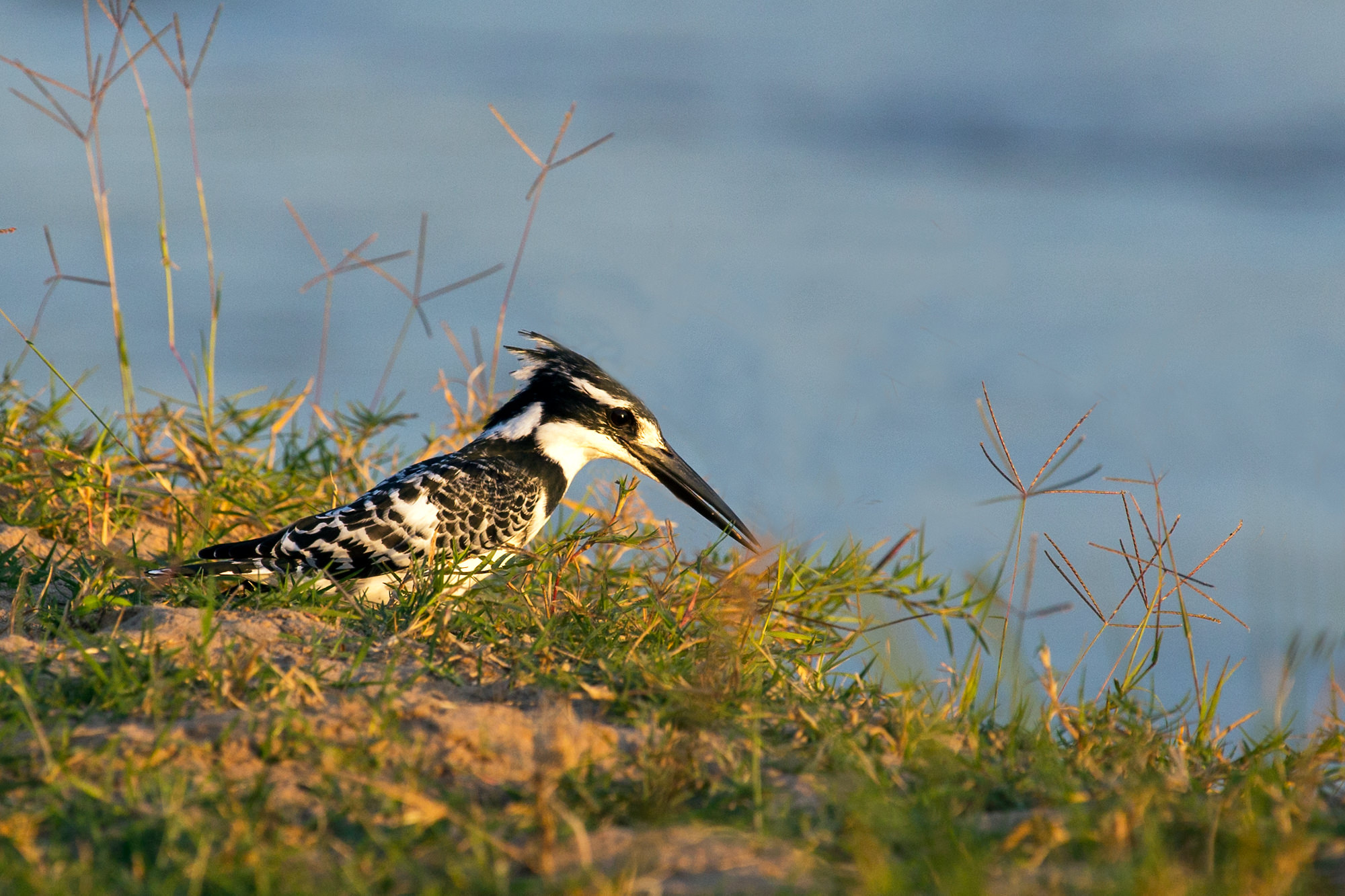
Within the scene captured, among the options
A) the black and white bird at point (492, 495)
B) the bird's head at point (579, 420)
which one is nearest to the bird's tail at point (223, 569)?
the black and white bird at point (492, 495)

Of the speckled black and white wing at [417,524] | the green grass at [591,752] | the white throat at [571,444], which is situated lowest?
the green grass at [591,752]

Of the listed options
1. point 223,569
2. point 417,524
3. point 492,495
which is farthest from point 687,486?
point 223,569

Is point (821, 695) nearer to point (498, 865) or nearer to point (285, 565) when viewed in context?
point (498, 865)

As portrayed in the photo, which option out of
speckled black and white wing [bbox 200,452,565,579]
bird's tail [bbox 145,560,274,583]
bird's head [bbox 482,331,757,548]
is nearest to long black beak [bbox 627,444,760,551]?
bird's head [bbox 482,331,757,548]

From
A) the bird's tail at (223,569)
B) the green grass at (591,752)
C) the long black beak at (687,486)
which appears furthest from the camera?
the long black beak at (687,486)

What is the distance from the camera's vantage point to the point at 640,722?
2607 mm

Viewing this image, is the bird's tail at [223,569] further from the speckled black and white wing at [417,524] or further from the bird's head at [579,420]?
the bird's head at [579,420]

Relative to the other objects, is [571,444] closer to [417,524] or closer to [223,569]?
[417,524]

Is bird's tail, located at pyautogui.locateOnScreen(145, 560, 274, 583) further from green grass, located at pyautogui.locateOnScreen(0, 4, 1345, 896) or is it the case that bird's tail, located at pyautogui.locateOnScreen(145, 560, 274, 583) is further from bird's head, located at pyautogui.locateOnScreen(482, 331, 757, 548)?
bird's head, located at pyautogui.locateOnScreen(482, 331, 757, 548)

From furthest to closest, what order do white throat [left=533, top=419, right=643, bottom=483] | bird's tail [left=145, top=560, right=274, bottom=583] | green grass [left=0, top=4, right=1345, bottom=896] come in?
white throat [left=533, top=419, right=643, bottom=483] < bird's tail [left=145, top=560, right=274, bottom=583] < green grass [left=0, top=4, right=1345, bottom=896]

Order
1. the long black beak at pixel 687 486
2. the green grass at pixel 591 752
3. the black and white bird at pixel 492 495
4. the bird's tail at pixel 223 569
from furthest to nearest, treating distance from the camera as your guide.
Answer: the long black beak at pixel 687 486 → the black and white bird at pixel 492 495 → the bird's tail at pixel 223 569 → the green grass at pixel 591 752

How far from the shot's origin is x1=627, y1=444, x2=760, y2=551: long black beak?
4.74 m

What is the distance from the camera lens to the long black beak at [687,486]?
15.5 feet

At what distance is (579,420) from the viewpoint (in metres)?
4.58
